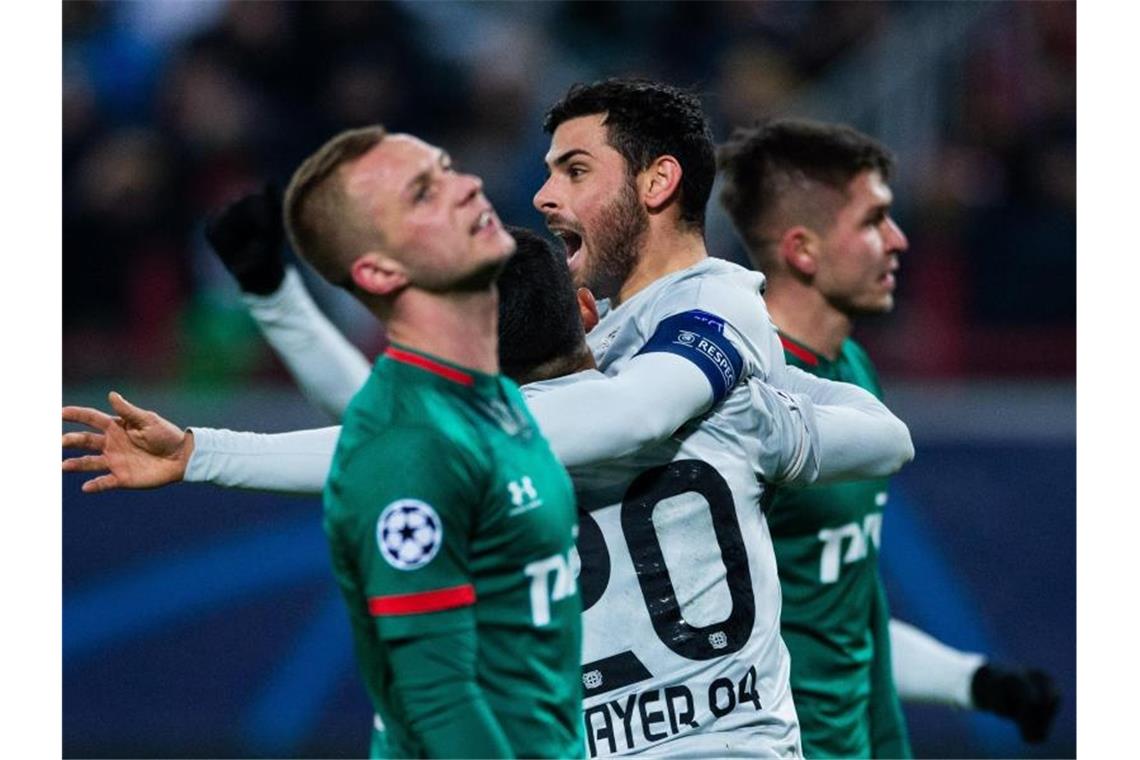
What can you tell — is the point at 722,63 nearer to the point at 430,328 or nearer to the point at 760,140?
the point at 760,140

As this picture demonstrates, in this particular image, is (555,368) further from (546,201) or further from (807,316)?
(807,316)

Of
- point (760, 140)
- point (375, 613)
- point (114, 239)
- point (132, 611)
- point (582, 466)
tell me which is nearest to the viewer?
point (375, 613)

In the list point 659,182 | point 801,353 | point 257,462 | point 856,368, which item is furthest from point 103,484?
point 856,368

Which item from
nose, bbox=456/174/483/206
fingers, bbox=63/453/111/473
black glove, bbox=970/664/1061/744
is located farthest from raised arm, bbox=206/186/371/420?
black glove, bbox=970/664/1061/744

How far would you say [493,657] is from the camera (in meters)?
2.61

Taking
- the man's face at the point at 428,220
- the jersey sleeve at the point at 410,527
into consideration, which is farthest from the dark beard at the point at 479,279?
the jersey sleeve at the point at 410,527

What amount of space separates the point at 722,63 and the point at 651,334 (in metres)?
5.89

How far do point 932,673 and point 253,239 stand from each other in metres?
2.50

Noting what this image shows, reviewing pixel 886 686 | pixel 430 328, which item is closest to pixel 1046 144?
pixel 886 686

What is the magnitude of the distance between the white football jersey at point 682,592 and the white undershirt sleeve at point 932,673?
185cm

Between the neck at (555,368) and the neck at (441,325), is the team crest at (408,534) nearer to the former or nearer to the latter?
the neck at (441,325)

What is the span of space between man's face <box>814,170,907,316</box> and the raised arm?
137cm

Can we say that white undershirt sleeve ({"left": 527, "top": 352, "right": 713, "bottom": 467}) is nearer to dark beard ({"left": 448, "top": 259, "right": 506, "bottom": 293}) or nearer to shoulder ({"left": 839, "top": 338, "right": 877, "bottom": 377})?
dark beard ({"left": 448, "top": 259, "right": 506, "bottom": 293})

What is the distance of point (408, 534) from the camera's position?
8.04 feet
